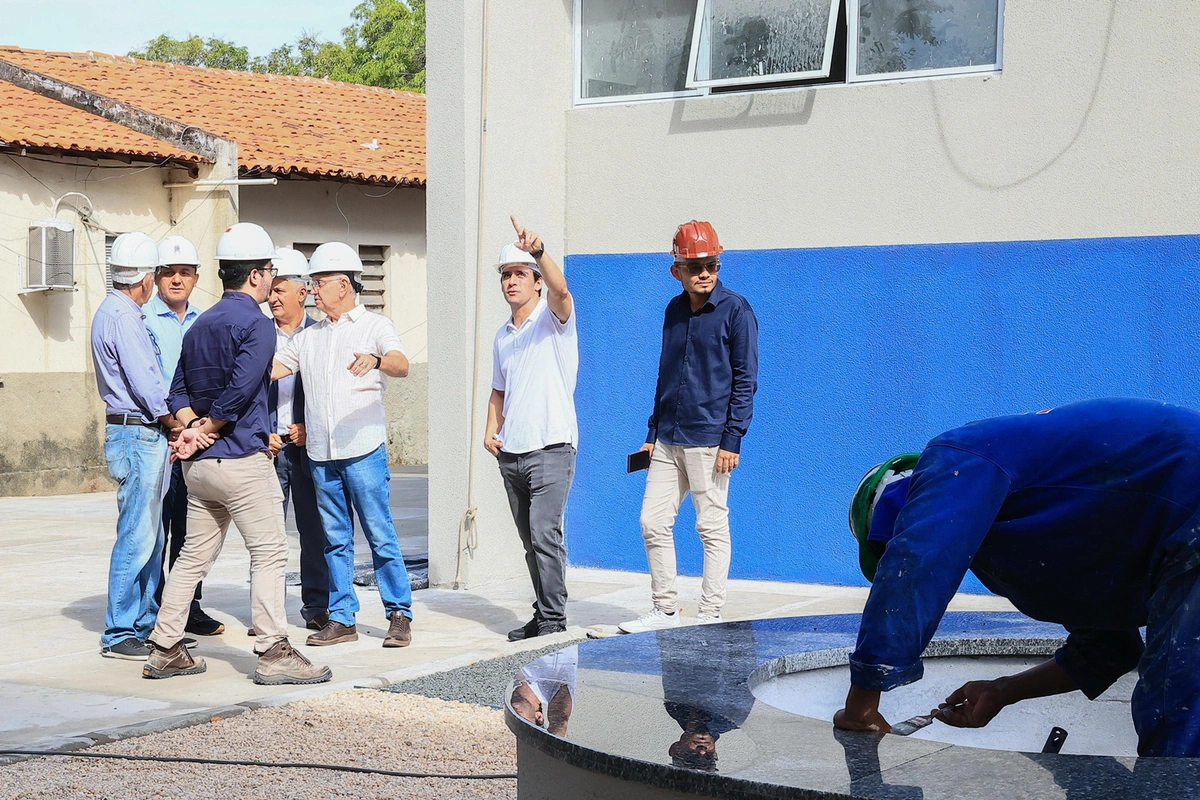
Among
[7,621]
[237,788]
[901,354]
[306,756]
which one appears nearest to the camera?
[237,788]

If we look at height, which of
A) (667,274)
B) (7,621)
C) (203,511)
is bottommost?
(7,621)

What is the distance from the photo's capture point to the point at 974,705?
343 centimetres

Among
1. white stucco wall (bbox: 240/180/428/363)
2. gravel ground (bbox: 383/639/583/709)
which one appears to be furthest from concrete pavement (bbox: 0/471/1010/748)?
white stucco wall (bbox: 240/180/428/363)

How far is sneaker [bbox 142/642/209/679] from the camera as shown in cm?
625

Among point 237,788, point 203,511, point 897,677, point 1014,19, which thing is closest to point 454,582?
point 203,511

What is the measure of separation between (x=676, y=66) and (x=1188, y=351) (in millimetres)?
3631

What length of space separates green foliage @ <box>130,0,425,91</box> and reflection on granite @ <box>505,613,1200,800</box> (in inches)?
1274

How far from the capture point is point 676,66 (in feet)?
30.0

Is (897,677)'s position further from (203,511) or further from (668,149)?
(668,149)

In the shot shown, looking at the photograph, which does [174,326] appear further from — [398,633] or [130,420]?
[398,633]

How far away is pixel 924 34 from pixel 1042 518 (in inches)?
234

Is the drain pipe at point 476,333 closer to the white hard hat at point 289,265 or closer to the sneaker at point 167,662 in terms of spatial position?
the white hard hat at point 289,265

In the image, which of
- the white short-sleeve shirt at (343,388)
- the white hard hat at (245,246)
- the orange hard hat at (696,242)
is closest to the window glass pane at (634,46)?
the orange hard hat at (696,242)

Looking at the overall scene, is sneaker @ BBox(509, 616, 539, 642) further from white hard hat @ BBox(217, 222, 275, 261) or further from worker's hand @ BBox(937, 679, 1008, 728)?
worker's hand @ BBox(937, 679, 1008, 728)
